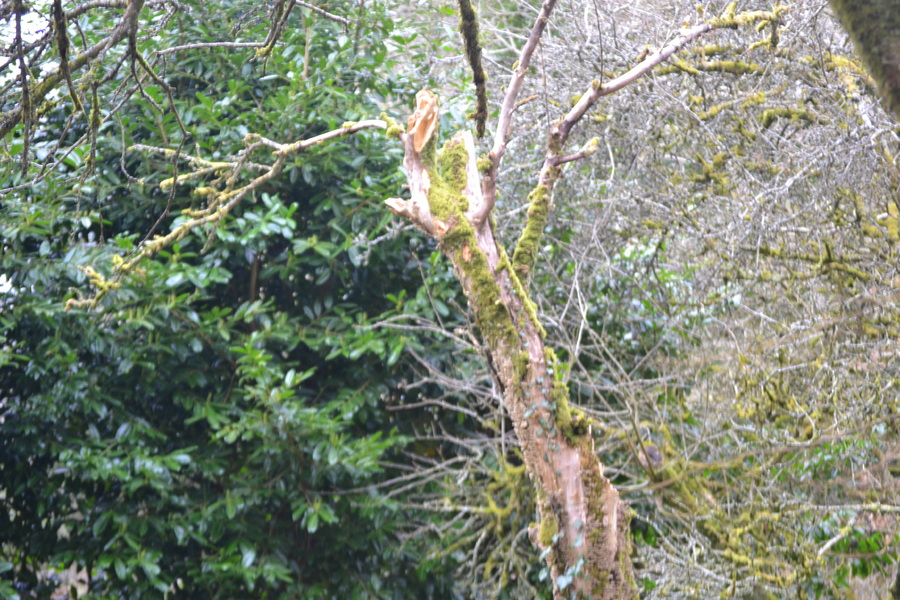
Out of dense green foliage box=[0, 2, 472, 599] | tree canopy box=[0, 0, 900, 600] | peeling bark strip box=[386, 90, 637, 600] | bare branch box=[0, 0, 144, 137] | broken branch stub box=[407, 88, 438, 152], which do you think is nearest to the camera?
bare branch box=[0, 0, 144, 137]

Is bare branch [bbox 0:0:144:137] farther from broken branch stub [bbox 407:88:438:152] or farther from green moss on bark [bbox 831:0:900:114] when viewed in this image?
green moss on bark [bbox 831:0:900:114]

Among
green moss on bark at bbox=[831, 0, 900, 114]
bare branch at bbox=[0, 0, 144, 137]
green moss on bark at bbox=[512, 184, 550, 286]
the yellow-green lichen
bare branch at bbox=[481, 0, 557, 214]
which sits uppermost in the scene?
bare branch at bbox=[0, 0, 144, 137]

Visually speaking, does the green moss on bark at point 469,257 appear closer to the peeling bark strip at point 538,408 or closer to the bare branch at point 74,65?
the peeling bark strip at point 538,408

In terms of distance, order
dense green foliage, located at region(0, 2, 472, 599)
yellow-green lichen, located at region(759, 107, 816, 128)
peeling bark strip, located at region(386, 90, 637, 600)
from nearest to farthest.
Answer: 1. peeling bark strip, located at region(386, 90, 637, 600)
2. dense green foliage, located at region(0, 2, 472, 599)
3. yellow-green lichen, located at region(759, 107, 816, 128)

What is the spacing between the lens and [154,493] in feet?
14.1

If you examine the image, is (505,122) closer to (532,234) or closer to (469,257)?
(532,234)

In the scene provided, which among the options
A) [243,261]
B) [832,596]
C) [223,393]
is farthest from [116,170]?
[832,596]

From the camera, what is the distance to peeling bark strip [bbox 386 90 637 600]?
307cm

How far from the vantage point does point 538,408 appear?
122 inches

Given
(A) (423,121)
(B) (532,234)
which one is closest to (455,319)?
(B) (532,234)

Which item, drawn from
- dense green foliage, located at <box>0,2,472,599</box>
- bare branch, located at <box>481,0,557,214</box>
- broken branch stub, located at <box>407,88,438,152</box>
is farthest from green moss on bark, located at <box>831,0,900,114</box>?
dense green foliage, located at <box>0,2,472,599</box>

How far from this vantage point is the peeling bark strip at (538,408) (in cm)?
307

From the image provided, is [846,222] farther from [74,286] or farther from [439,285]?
[74,286]

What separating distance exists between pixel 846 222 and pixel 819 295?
0.47 meters
